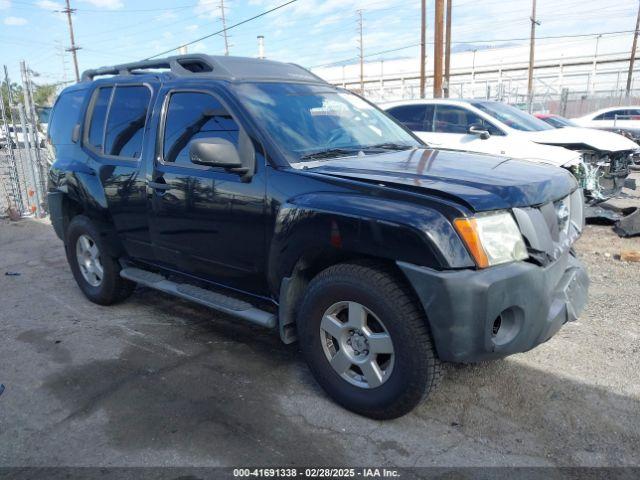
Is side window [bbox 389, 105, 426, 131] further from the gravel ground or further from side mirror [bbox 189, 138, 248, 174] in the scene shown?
side mirror [bbox 189, 138, 248, 174]

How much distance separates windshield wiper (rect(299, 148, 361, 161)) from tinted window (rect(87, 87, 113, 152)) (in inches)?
87.1

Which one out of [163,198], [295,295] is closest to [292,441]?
[295,295]

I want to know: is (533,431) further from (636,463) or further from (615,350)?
(615,350)

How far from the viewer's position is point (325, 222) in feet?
9.70

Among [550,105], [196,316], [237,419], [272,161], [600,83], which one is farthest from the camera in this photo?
[600,83]

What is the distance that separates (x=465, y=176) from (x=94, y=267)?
12.0 ft

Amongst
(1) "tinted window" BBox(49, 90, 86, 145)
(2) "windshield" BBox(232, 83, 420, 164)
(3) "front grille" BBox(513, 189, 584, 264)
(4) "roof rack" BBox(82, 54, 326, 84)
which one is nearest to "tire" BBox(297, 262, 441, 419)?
(3) "front grille" BBox(513, 189, 584, 264)

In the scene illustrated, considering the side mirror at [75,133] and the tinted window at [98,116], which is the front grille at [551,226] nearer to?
the tinted window at [98,116]

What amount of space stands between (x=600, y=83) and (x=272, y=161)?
46273 millimetres

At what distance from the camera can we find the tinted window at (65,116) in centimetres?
524

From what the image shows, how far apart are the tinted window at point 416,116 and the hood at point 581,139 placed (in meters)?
1.64

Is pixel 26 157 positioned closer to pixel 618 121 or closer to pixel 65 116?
pixel 65 116

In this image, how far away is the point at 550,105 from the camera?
112 feet

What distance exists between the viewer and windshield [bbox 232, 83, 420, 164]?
139 inches
